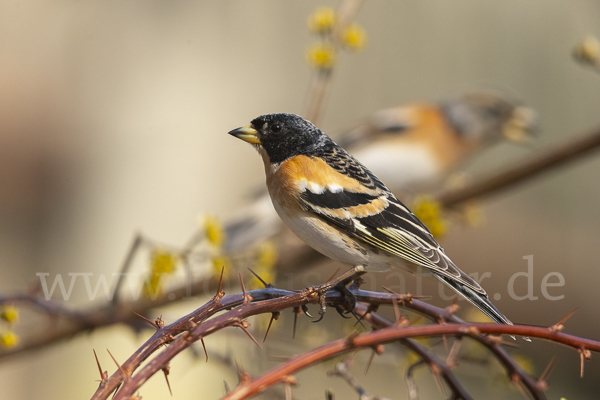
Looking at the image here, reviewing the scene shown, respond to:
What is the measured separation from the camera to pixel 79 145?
5855 millimetres

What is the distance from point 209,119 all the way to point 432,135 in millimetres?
2369

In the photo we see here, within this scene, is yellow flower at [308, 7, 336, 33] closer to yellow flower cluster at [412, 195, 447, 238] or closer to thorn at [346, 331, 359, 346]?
yellow flower cluster at [412, 195, 447, 238]

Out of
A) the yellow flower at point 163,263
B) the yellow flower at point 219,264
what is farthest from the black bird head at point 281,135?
the yellow flower at point 163,263

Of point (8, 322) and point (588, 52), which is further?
point (588, 52)

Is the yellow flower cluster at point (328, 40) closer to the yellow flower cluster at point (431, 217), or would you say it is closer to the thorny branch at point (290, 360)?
the yellow flower cluster at point (431, 217)

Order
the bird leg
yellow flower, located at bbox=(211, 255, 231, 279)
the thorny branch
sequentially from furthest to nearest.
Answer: yellow flower, located at bbox=(211, 255, 231, 279)
the bird leg
the thorny branch

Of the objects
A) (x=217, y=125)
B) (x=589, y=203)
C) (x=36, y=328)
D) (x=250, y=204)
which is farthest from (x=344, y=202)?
(x=589, y=203)

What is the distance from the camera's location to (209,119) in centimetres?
632

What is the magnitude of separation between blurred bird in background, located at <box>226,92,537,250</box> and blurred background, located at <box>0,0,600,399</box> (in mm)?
620

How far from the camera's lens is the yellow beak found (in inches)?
96.3

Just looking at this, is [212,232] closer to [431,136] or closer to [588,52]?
[588,52]

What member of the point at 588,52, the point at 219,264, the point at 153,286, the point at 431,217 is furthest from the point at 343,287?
the point at 588,52

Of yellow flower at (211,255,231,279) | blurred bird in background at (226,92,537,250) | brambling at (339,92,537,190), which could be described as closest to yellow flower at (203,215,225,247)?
yellow flower at (211,255,231,279)

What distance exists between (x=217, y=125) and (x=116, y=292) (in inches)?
160
